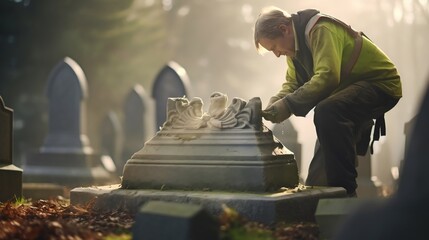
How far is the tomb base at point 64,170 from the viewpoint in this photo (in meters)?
15.0

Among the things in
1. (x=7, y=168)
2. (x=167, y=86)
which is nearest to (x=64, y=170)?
(x=167, y=86)

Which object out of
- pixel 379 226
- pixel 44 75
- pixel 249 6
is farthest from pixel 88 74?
pixel 379 226

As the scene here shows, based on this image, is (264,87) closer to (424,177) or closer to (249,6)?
(249,6)

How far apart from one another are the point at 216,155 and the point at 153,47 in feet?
104

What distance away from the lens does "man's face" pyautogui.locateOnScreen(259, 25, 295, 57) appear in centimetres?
644

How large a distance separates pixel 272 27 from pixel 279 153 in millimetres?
1084

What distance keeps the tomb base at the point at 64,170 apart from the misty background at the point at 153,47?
4749 mm

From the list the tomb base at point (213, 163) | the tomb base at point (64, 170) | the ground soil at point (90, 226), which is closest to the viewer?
the ground soil at point (90, 226)

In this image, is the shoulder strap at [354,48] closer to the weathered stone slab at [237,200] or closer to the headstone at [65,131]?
the weathered stone slab at [237,200]

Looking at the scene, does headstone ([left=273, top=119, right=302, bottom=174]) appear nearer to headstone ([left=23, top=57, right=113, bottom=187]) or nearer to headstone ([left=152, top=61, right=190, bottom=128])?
headstone ([left=152, top=61, right=190, bottom=128])

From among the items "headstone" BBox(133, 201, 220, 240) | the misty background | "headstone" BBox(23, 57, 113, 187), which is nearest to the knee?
"headstone" BBox(133, 201, 220, 240)

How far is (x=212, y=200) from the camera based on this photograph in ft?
18.4

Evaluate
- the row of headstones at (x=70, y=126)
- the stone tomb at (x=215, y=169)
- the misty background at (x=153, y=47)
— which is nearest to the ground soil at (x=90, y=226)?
the stone tomb at (x=215, y=169)

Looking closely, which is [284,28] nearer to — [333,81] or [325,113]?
[333,81]
